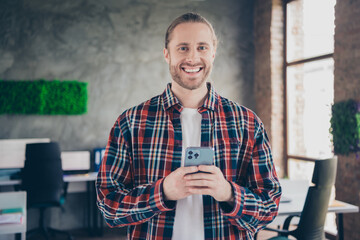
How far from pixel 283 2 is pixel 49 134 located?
3.92m

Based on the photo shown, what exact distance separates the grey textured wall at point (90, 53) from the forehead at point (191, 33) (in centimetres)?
403

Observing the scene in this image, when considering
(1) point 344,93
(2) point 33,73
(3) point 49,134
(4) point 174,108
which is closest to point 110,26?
(2) point 33,73

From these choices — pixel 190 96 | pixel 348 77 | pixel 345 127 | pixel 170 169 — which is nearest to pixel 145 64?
pixel 348 77

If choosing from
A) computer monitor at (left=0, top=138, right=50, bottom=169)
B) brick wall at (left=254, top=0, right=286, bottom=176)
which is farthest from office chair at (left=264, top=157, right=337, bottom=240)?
computer monitor at (left=0, top=138, right=50, bottom=169)

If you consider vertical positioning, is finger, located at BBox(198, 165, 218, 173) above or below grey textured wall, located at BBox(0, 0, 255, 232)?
below

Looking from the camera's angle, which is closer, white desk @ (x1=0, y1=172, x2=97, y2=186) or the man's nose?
the man's nose

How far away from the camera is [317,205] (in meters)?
2.46

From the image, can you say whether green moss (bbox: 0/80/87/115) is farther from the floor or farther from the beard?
the beard

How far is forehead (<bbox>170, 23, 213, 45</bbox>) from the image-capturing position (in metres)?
1.12

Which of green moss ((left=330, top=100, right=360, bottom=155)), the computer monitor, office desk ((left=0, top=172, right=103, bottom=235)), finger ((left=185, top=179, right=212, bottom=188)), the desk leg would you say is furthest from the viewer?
the computer monitor

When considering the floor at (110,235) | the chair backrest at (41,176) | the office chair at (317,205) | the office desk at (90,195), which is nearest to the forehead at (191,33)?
the office chair at (317,205)

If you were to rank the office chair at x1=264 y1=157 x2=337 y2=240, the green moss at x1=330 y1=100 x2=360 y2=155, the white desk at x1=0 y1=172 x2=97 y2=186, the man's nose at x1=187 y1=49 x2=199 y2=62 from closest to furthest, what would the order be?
the man's nose at x1=187 y1=49 x2=199 y2=62
the office chair at x1=264 y1=157 x2=337 y2=240
the green moss at x1=330 y1=100 x2=360 y2=155
the white desk at x1=0 y1=172 x2=97 y2=186

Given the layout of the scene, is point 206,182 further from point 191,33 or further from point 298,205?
point 298,205

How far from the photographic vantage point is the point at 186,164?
38.3 inches
